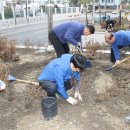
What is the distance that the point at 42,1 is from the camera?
2076 inches

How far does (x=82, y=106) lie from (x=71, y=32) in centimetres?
183

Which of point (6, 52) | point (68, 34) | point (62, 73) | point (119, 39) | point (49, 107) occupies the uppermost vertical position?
point (68, 34)

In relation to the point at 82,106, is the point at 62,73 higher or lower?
higher

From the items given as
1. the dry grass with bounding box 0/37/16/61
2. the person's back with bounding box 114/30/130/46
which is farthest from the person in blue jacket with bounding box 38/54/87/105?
the dry grass with bounding box 0/37/16/61

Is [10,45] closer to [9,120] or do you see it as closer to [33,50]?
[33,50]

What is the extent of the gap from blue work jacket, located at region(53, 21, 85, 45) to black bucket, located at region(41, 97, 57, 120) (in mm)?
1990

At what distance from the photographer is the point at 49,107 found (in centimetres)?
412

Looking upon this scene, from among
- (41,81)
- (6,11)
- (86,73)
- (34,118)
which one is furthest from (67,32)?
(6,11)

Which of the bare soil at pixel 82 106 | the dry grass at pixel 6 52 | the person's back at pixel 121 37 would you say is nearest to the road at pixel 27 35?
the dry grass at pixel 6 52

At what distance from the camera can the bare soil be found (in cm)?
420

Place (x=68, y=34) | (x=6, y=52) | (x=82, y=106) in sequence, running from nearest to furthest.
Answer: (x=82, y=106) < (x=68, y=34) < (x=6, y=52)

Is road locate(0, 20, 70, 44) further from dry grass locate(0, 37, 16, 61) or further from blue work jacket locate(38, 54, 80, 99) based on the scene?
blue work jacket locate(38, 54, 80, 99)

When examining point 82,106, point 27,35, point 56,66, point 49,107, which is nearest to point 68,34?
point 82,106

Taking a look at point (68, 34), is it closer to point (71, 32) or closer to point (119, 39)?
point (71, 32)
